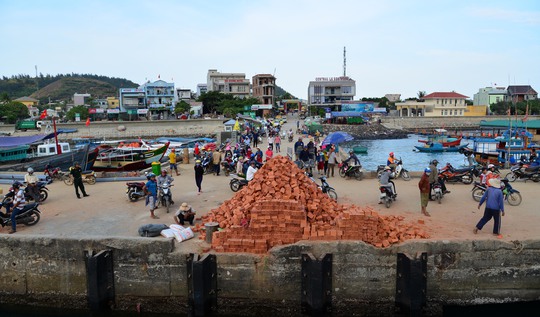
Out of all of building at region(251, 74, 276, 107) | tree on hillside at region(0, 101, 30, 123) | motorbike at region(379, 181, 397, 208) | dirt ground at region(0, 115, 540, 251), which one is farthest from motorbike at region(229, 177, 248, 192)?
building at region(251, 74, 276, 107)

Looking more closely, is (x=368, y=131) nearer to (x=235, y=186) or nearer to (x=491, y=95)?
(x=491, y=95)

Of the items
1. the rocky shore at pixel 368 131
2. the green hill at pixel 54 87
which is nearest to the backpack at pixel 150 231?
the rocky shore at pixel 368 131

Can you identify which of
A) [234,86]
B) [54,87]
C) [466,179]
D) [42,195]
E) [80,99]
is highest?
[54,87]

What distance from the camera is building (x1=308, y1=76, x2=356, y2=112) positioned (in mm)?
95375

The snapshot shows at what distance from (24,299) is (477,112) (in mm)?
95869

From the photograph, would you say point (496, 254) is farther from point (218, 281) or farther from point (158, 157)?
point (158, 157)

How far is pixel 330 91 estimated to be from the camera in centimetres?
9644

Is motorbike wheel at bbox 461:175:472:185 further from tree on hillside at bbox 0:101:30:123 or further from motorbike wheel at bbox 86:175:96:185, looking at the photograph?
tree on hillside at bbox 0:101:30:123

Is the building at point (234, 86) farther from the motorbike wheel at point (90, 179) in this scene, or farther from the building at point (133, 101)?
the motorbike wheel at point (90, 179)

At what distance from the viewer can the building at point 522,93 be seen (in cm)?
9387

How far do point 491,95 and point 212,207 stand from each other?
10741cm

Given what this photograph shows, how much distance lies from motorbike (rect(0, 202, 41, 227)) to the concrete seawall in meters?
1.10

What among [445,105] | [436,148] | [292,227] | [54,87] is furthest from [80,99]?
[292,227]

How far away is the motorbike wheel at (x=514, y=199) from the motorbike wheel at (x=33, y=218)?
1386 centimetres
